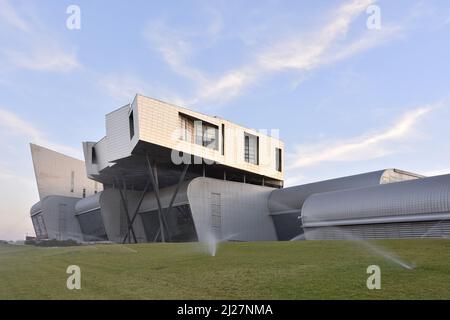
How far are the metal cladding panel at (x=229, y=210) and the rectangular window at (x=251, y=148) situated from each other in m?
3.42

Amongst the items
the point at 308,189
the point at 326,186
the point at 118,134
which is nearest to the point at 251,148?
the point at 308,189

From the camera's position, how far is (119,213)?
64375mm

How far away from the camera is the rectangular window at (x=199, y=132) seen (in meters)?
48.5

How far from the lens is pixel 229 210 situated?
55.3 m

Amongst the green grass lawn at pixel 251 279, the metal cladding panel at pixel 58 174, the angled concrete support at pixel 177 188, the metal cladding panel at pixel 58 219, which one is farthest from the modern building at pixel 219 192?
the green grass lawn at pixel 251 279

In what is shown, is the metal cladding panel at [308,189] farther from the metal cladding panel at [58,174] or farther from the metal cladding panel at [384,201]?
the metal cladding panel at [58,174]

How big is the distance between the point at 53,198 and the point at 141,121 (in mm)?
43253

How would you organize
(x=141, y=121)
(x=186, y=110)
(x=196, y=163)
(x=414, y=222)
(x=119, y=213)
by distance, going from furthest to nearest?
(x=119, y=213) < (x=196, y=163) < (x=186, y=110) < (x=141, y=121) < (x=414, y=222)

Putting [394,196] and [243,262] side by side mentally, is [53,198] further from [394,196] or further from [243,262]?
[243,262]

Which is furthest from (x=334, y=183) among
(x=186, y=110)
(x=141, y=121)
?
(x=141, y=121)

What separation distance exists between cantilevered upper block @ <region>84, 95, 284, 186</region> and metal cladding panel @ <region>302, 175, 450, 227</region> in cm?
1349

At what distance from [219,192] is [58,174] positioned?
165ft

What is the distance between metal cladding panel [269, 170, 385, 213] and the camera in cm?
4728

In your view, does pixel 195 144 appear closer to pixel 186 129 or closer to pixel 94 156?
pixel 186 129
